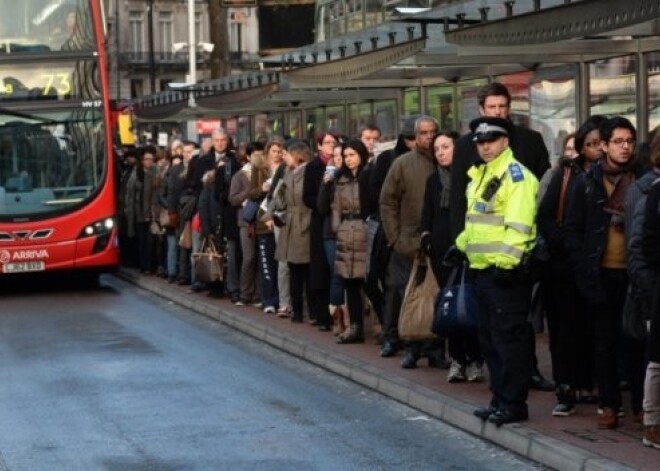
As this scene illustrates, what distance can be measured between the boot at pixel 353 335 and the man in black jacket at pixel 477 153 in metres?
3.64

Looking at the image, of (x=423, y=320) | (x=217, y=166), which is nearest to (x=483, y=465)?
(x=423, y=320)

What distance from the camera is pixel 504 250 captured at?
32.1 ft

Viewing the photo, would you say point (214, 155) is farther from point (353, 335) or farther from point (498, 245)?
point (498, 245)

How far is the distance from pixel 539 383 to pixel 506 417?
5.28 ft

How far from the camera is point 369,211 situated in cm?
1413

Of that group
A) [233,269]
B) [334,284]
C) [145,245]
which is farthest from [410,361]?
[145,245]

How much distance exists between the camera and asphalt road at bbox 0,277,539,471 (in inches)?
376

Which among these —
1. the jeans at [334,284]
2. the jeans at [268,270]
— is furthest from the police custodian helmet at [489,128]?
the jeans at [268,270]

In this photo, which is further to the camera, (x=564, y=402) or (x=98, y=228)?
(x=98, y=228)

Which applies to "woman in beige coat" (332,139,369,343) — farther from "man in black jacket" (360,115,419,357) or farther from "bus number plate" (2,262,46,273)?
"bus number plate" (2,262,46,273)

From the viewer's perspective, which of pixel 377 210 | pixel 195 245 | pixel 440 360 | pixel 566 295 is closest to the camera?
pixel 566 295

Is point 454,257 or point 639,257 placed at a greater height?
point 639,257

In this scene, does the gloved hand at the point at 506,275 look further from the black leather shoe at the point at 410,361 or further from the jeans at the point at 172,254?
A: the jeans at the point at 172,254

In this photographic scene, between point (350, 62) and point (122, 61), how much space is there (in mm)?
84281
